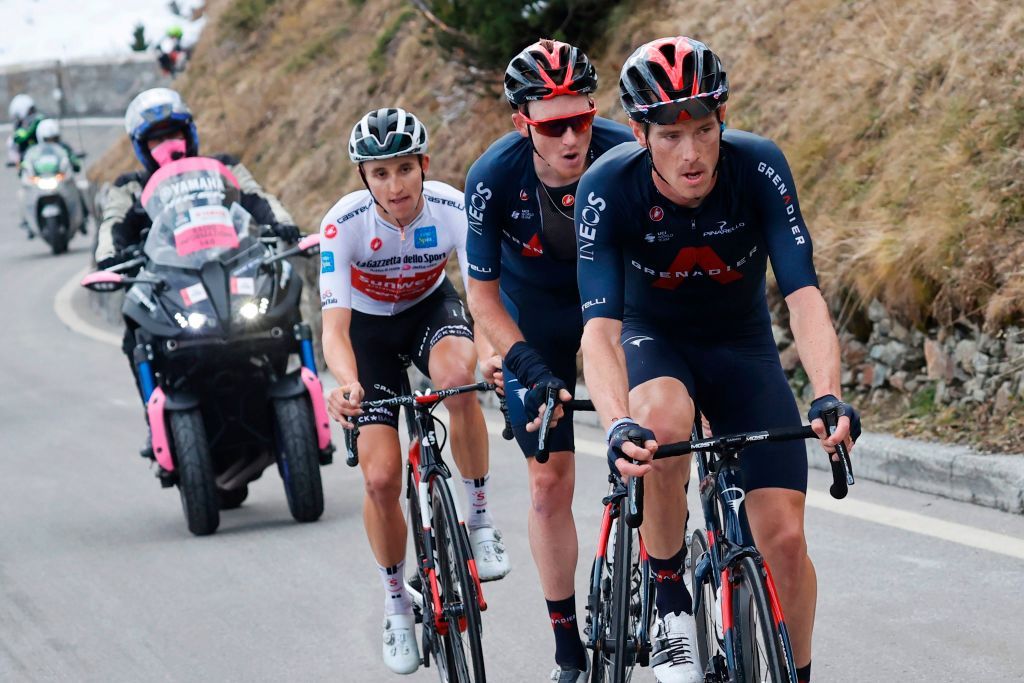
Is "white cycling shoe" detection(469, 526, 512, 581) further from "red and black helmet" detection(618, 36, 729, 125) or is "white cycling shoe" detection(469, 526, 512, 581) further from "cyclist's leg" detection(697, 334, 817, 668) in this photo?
"red and black helmet" detection(618, 36, 729, 125)

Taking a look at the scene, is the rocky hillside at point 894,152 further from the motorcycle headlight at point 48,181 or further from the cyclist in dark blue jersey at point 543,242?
the motorcycle headlight at point 48,181

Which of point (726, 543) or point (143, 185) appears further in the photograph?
point (143, 185)

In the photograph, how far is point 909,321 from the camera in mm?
8727

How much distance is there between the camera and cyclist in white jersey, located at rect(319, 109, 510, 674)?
5844 millimetres

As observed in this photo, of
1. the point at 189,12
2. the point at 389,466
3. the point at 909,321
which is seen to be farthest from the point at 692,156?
the point at 189,12

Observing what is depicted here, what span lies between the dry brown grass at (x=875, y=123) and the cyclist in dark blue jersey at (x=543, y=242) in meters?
3.29

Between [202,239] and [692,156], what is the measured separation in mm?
5181

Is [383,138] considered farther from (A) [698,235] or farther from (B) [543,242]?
(A) [698,235]

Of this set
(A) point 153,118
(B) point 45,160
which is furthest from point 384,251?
(B) point 45,160

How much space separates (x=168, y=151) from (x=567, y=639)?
509 centimetres

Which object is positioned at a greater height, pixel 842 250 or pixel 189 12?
pixel 842 250

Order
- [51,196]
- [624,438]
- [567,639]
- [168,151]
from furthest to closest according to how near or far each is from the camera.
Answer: [51,196] < [168,151] < [567,639] < [624,438]

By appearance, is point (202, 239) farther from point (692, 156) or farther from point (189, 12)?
point (189, 12)

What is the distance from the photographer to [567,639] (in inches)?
205
